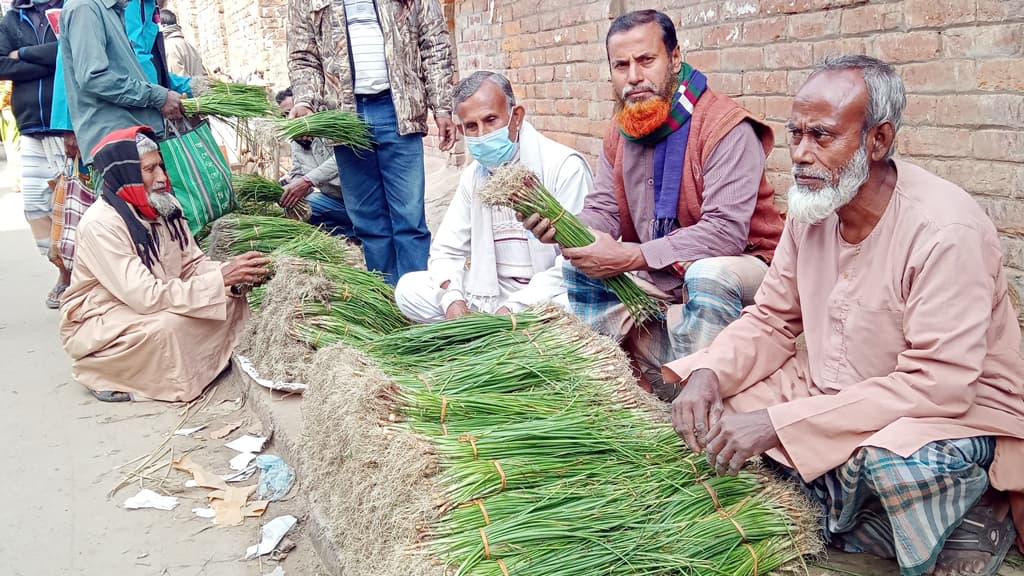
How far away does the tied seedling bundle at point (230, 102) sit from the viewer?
552 centimetres

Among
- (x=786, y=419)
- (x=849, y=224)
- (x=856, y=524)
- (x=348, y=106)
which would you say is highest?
(x=348, y=106)

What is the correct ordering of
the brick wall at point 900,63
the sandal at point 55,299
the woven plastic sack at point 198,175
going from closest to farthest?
the brick wall at point 900,63, the woven plastic sack at point 198,175, the sandal at point 55,299

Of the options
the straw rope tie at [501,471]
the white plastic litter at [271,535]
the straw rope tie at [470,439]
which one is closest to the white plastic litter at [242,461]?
the white plastic litter at [271,535]

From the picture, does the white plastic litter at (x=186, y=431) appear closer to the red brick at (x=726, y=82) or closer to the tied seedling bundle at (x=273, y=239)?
the tied seedling bundle at (x=273, y=239)

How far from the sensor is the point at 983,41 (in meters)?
2.90

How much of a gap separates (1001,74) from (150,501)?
148 inches

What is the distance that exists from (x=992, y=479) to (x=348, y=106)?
3.99 metres

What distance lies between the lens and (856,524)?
225 centimetres

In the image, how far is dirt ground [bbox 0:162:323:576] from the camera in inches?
123

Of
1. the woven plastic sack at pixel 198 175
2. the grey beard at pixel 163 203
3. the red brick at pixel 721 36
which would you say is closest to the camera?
the red brick at pixel 721 36

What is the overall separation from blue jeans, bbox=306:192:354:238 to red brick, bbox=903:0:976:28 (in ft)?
13.6

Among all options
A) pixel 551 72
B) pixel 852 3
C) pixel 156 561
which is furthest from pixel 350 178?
pixel 852 3

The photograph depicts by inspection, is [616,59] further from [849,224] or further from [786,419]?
[786,419]

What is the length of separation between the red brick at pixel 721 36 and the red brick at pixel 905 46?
3.09 feet
